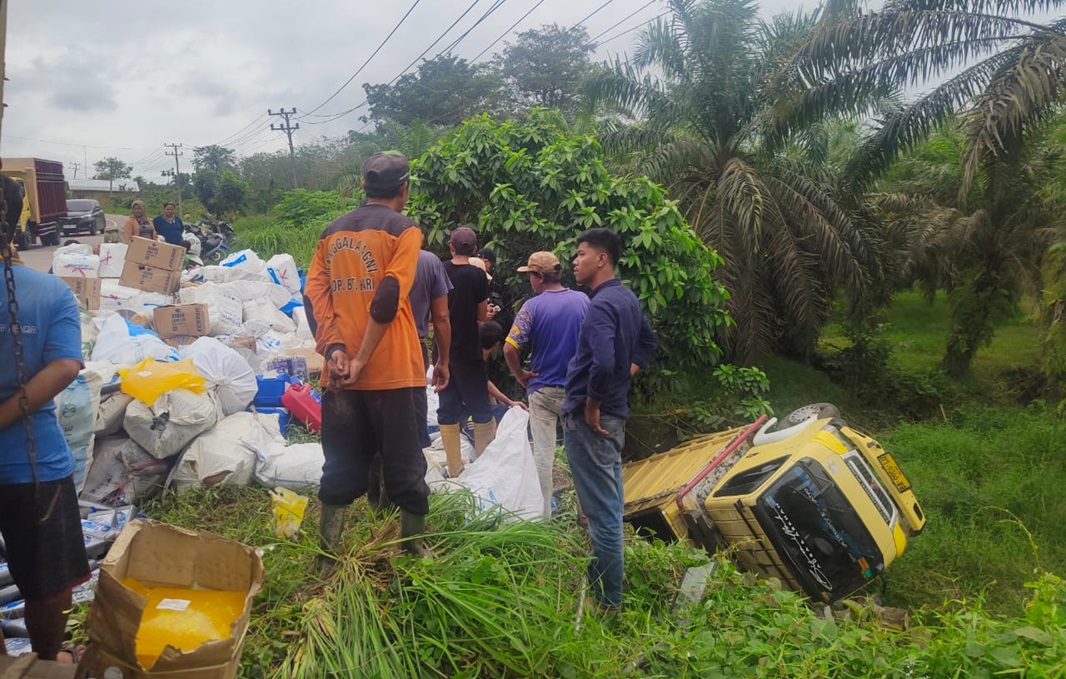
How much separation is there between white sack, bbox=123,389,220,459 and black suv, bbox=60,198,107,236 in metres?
21.4

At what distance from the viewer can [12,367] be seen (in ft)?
7.62

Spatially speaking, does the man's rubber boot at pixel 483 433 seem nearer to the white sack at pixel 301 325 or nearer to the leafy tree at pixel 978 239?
the white sack at pixel 301 325

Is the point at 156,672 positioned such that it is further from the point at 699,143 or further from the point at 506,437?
the point at 699,143

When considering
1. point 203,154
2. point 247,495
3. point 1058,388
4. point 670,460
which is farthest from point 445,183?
point 203,154

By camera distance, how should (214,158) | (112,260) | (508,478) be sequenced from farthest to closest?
(214,158) → (112,260) → (508,478)

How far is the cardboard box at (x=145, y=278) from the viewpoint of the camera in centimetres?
824

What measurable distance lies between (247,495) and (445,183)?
152 inches

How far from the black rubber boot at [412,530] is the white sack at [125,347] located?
9.44ft

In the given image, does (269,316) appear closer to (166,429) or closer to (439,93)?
(166,429)

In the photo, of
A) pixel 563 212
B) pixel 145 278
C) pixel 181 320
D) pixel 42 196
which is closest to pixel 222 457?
pixel 181 320

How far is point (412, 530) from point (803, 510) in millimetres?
2521

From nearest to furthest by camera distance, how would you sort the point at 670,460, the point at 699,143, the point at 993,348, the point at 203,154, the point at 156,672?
the point at 156,672, the point at 670,460, the point at 699,143, the point at 993,348, the point at 203,154

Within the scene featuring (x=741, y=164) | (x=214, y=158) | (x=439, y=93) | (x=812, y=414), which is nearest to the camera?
(x=812, y=414)

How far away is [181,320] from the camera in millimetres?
6711
